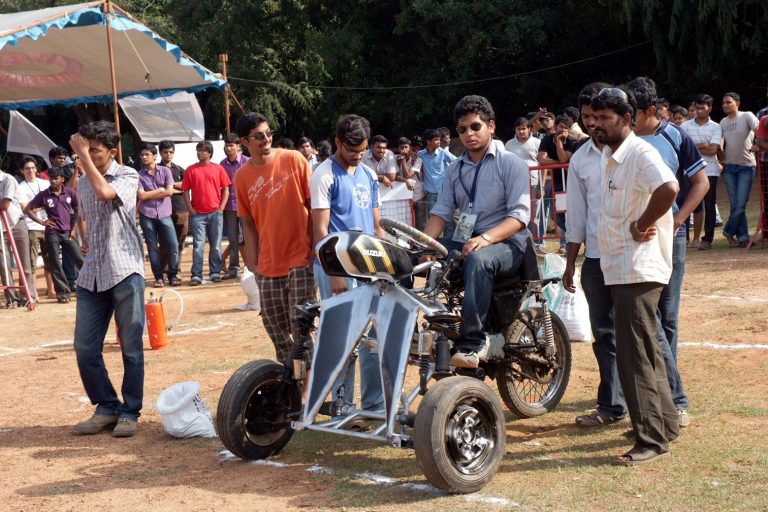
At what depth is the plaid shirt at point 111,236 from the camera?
665cm

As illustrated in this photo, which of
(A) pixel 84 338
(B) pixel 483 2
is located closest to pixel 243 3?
(B) pixel 483 2

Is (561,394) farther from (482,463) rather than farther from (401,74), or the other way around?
(401,74)

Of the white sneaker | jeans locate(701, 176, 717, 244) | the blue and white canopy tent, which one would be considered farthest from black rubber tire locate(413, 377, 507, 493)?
the blue and white canopy tent

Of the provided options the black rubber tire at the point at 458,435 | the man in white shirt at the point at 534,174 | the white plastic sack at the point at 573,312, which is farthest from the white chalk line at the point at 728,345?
the man in white shirt at the point at 534,174

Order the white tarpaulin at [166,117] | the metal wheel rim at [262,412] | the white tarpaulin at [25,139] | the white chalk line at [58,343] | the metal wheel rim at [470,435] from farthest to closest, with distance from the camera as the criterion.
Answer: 1. the white tarpaulin at [25,139]
2. the white tarpaulin at [166,117]
3. the white chalk line at [58,343]
4. the metal wheel rim at [262,412]
5. the metal wheel rim at [470,435]

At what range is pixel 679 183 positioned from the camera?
5906mm

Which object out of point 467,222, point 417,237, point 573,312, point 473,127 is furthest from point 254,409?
point 573,312

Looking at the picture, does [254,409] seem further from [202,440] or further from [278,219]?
[278,219]

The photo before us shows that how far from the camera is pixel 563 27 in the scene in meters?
29.9

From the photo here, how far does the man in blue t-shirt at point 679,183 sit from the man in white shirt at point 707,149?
25.2ft

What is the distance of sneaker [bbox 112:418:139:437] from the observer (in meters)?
6.70

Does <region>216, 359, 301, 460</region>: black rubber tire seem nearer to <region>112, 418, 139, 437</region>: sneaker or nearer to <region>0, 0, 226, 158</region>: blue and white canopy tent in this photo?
<region>112, 418, 139, 437</region>: sneaker

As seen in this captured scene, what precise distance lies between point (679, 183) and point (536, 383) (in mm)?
1692

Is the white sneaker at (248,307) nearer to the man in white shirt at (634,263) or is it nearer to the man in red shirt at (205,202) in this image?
the man in red shirt at (205,202)
